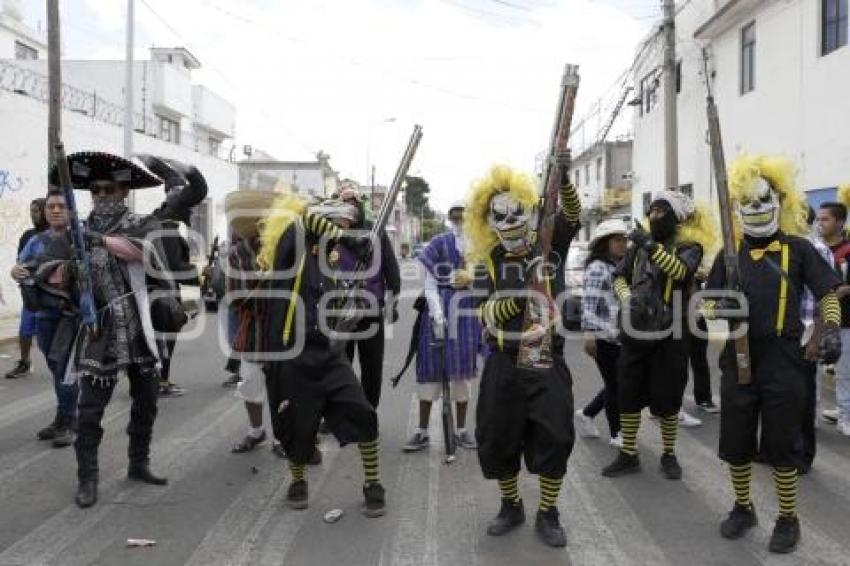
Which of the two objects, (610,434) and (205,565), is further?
(610,434)

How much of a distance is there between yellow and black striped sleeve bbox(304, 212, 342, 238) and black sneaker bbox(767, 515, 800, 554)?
2.94 meters

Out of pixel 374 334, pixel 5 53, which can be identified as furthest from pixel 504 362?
pixel 5 53

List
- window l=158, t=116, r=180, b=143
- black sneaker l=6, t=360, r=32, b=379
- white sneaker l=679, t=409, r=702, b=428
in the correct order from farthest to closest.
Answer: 1. window l=158, t=116, r=180, b=143
2. black sneaker l=6, t=360, r=32, b=379
3. white sneaker l=679, t=409, r=702, b=428

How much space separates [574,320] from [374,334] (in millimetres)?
1566

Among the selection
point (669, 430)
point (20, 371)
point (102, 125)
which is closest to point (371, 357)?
point (669, 430)

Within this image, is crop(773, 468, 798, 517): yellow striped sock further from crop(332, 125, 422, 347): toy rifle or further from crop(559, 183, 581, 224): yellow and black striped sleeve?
crop(332, 125, 422, 347): toy rifle

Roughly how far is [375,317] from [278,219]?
3.74ft

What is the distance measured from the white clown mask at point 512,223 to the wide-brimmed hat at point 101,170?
2.36 meters

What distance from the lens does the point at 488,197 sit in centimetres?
455

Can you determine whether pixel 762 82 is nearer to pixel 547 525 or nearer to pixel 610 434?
pixel 610 434

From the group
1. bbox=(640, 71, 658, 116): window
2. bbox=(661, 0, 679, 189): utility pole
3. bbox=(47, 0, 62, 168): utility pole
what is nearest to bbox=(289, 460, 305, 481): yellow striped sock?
bbox=(47, 0, 62, 168): utility pole

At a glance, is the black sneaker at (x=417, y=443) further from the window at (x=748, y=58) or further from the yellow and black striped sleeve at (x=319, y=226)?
the window at (x=748, y=58)

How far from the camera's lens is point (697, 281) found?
5.91 metres

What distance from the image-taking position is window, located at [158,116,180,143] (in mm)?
27625
